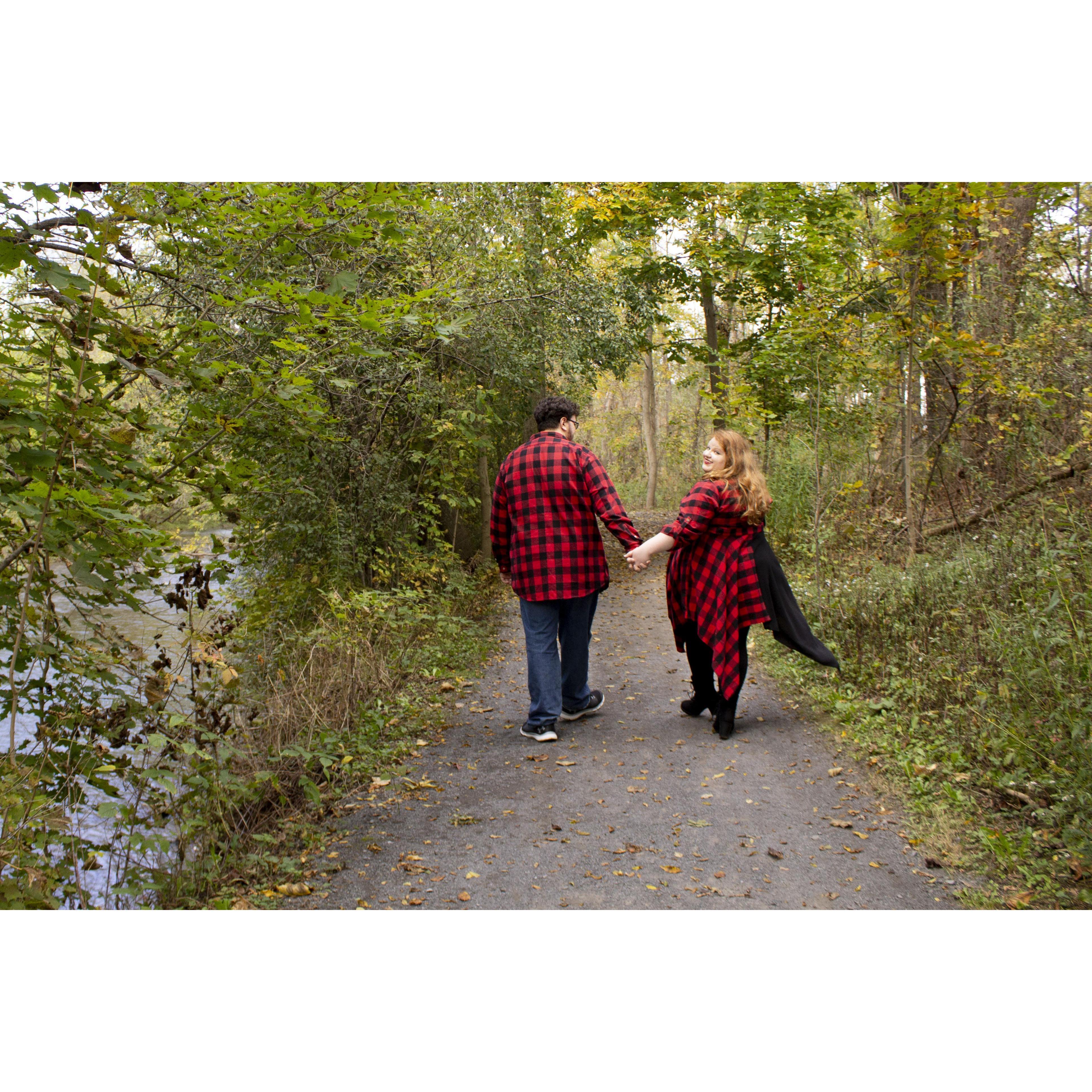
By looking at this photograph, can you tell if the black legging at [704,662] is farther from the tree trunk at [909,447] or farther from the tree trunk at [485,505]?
the tree trunk at [485,505]

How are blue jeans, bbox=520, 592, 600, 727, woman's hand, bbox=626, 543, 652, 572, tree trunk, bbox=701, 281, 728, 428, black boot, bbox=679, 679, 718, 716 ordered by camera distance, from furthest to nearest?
tree trunk, bbox=701, 281, 728, 428 → black boot, bbox=679, 679, 718, 716 → blue jeans, bbox=520, 592, 600, 727 → woman's hand, bbox=626, 543, 652, 572

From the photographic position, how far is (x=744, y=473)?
16.9 feet

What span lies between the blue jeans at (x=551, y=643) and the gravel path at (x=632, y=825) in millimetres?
250

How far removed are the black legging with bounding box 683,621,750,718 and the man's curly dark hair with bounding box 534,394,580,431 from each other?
1612 mm

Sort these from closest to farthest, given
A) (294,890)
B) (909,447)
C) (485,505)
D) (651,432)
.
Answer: (294,890)
(909,447)
(485,505)
(651,432)

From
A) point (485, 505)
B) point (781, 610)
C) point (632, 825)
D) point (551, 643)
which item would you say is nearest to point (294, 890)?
point (632, 825)

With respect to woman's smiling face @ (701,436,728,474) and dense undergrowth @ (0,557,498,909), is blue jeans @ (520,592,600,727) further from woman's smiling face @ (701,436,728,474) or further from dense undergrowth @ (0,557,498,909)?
woman's smiling face @ (701,436,728,474)

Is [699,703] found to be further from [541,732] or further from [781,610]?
[541,732]

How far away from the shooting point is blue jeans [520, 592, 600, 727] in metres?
5.43

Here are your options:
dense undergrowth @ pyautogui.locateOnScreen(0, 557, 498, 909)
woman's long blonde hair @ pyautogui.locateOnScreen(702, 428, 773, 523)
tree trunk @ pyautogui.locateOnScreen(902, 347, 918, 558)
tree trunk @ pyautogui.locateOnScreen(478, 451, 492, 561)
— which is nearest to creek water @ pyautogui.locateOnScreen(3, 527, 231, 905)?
dense undergrowth @ pyautogui.locateOnScreen(0, 557, 498, 909)

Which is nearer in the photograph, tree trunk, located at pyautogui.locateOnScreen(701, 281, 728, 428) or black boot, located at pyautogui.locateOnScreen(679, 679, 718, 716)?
black boot, located at pyautogui.locateOnScreen(679, 679, 718, 716)

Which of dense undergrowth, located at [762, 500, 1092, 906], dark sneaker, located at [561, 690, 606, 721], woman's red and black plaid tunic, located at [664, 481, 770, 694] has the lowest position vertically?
dark sneaker, located at [561, 690, 606, 721]

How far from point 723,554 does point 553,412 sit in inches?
57.1

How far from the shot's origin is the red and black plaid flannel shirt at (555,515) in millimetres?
5316
